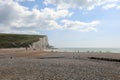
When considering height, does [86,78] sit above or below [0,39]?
below

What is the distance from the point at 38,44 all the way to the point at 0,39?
28505mm

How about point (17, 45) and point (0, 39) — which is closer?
point (17, 45)

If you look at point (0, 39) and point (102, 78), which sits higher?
point (0, 39)

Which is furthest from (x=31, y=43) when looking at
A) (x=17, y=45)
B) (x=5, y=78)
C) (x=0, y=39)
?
(x=5, y=78)

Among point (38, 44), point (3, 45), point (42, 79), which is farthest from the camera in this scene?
point (38, 44)

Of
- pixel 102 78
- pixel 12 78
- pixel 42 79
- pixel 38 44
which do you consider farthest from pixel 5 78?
pixel 38 44

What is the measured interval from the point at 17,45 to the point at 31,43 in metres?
8.89

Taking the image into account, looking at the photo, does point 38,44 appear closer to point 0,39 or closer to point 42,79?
point 0,39

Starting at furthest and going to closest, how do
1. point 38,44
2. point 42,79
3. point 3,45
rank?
point 38,44 < point 3,45 < point 42,79

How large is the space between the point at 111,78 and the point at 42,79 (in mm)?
6572

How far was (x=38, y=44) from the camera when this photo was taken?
553 feet

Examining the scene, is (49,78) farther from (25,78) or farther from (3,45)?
(3,45)

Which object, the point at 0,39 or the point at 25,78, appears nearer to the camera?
the point at 25,78

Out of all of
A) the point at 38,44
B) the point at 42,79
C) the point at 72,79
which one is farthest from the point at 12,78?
the point at 38,44
